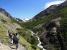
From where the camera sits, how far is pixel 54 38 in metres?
198

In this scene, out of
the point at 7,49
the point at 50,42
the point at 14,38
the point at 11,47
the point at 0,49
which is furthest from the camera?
the point at 50,42

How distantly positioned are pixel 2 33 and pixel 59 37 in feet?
412

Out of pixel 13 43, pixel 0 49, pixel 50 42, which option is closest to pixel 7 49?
pixel 0 49

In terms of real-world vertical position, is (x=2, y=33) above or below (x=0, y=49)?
above

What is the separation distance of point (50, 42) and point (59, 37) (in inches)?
438

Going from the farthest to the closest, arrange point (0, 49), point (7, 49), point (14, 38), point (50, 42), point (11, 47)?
1. point (50, 42)
2. point (14, 38)
3. point (11, 47)
4. point (7, 49)
5. point (0, 49)

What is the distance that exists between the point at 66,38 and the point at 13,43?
128 m

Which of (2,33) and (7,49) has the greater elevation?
(2,33)

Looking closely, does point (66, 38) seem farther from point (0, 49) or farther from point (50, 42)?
point (0, 49)

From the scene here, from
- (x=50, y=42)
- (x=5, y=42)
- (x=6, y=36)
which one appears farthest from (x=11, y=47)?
(x=50, y=42)

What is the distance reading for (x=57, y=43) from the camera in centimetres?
19538

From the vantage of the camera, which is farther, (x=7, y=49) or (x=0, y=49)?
(x=7, y=49)

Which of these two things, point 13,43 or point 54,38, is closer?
point 13,43

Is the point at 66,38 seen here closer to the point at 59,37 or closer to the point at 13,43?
the point at 59,37
